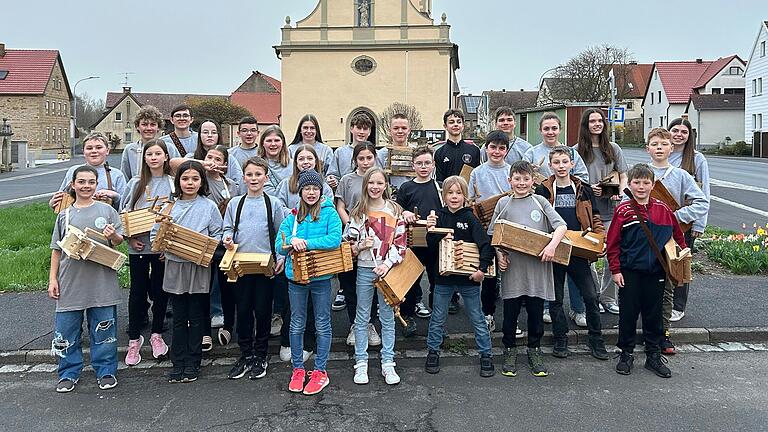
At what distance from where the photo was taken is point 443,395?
4863 mm

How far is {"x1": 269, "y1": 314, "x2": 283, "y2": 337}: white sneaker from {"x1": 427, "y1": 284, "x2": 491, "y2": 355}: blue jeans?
167 centimetres

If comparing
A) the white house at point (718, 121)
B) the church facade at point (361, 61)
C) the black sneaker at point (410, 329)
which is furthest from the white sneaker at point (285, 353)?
the white house at point (718, 121)

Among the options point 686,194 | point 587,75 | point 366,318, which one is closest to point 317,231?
point 366,318

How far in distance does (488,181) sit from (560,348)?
1681 millimetres

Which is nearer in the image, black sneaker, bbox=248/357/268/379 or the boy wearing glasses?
black sneaker, bbox=248/357/268/379

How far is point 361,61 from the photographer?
139ft

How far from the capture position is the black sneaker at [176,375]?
5.21 metres

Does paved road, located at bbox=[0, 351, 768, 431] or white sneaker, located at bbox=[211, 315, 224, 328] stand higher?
white sneaker, located at bbox=[211, 315, 224, 328]

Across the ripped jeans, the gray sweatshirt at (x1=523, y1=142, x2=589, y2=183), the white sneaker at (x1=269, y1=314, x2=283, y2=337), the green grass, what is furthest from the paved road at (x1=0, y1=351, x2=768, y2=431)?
the green grass

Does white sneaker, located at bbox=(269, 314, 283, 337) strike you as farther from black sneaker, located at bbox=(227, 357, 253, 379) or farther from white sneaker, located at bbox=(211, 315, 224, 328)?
black sneaker, located at bbox=(227, 357, 253, 379)

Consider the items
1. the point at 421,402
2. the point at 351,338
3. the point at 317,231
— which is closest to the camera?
the point at 421,402

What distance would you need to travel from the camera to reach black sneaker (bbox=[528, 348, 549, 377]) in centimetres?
526

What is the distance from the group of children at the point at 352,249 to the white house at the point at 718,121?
2337 inches

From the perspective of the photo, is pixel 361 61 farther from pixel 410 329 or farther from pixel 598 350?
pixel 598 350
